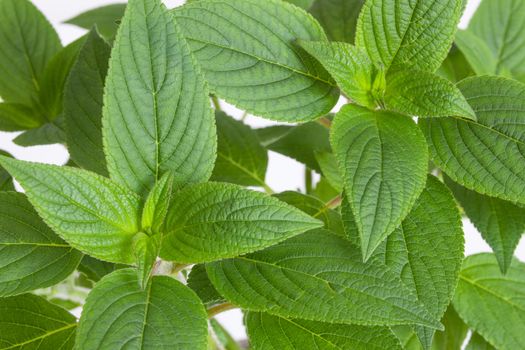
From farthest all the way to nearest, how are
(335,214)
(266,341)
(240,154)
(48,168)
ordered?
(240,154) → (335,214) → (266,341) → (48,168)

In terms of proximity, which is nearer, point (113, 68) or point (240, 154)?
point (113, 68)

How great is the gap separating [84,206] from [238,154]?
0.39 m

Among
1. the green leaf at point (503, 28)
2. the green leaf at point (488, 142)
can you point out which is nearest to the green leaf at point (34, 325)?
the green leaf at point (488, 142)

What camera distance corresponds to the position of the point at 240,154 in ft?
3.37

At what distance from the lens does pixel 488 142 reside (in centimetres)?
75

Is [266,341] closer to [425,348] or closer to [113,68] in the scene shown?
[425,348]

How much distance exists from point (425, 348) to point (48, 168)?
0.33 metres

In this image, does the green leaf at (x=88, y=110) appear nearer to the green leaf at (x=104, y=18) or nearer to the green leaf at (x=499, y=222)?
the green leaf at (x=104, y=18)

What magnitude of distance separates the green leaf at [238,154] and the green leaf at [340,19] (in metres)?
0.17

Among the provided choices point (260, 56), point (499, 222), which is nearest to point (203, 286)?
point (260, 56)

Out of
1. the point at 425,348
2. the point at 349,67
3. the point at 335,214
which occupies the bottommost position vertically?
the point at 425,348

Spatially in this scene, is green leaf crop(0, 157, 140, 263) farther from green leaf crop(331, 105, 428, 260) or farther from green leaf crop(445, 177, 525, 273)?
green leaf crop(445, 177, 525, 273)

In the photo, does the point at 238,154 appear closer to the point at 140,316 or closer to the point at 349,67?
the point at 349,67

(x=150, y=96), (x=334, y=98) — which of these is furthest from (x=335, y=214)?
(x=150, y=96)
